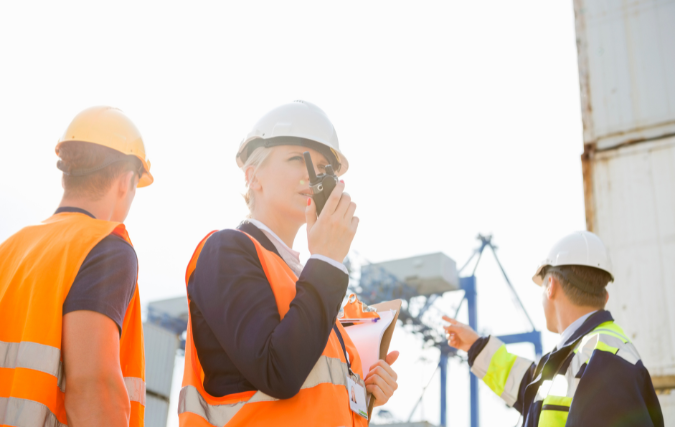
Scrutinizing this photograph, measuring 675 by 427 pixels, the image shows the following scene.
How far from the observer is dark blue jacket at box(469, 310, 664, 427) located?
8.83ft

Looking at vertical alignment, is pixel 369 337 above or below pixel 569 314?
above

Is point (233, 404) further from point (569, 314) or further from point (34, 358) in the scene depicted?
point (569, 314)

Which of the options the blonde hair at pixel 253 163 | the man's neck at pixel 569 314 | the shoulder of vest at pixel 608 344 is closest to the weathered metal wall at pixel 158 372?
the man's neck at pixel 569 314

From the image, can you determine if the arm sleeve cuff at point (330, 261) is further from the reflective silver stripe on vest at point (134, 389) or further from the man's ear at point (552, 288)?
the man's ear at point (552, 288)

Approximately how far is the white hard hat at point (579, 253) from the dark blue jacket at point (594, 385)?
0.41 m

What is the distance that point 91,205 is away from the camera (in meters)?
2.29

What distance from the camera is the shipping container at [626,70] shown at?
5773 mm

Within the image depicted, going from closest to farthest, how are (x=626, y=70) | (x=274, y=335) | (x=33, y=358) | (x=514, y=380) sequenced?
(x=274, y=335) < (x=33, y=358) < (x=514, y=380) < (x=626, y=70)

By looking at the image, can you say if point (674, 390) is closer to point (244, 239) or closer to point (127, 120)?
point (244, 239)

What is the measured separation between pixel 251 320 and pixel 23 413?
75 cm

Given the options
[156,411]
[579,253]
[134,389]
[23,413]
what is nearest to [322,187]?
[134,389]

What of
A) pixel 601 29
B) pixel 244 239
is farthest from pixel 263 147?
pixel 601 29

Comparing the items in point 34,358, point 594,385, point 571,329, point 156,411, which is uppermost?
point 34,358

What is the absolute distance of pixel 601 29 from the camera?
6.28 metres
